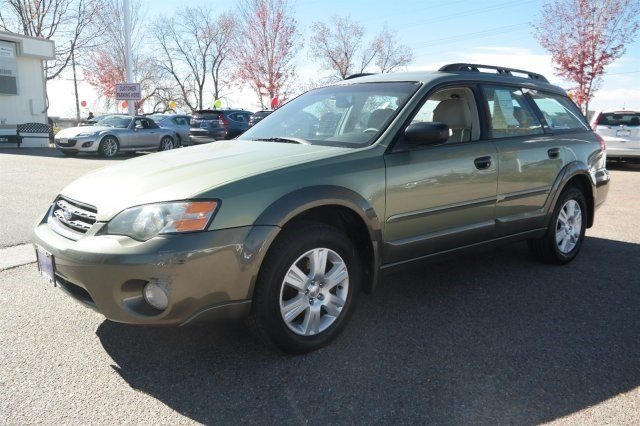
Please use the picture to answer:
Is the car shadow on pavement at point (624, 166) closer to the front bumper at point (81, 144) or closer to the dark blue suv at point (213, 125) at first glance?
the dark blue suv at point (213, 125)

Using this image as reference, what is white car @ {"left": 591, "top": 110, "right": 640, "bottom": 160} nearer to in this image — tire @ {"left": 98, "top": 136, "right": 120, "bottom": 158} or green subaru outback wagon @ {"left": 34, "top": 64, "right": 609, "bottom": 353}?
green subaru outback wagon @ {"left": 34, "top": 64, "right": 609, "bottom": 353}

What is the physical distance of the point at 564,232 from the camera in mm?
4859

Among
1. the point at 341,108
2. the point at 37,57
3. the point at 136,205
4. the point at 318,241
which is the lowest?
the point at 318,241

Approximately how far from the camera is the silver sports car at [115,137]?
1582 centimetres

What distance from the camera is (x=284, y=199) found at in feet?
9.22

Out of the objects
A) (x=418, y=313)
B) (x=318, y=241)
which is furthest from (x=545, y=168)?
(x=318, y=241)

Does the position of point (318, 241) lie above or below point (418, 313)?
above

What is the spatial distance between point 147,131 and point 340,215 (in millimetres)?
15844

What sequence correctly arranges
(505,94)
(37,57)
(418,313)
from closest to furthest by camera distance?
Result: (418,313), (505,94), (37,57)

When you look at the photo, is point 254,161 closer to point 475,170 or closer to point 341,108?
point 341,108

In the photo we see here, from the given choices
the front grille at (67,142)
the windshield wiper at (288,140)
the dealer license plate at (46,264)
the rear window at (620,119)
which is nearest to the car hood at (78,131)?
the front grille at (67,142)

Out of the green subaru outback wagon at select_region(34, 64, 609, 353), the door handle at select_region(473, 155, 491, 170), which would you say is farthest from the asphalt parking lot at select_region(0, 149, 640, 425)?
the door handle at select_region(473, 155, 491, 170)

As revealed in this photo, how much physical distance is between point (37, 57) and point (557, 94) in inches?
919

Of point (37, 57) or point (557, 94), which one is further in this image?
point (37, 57)
